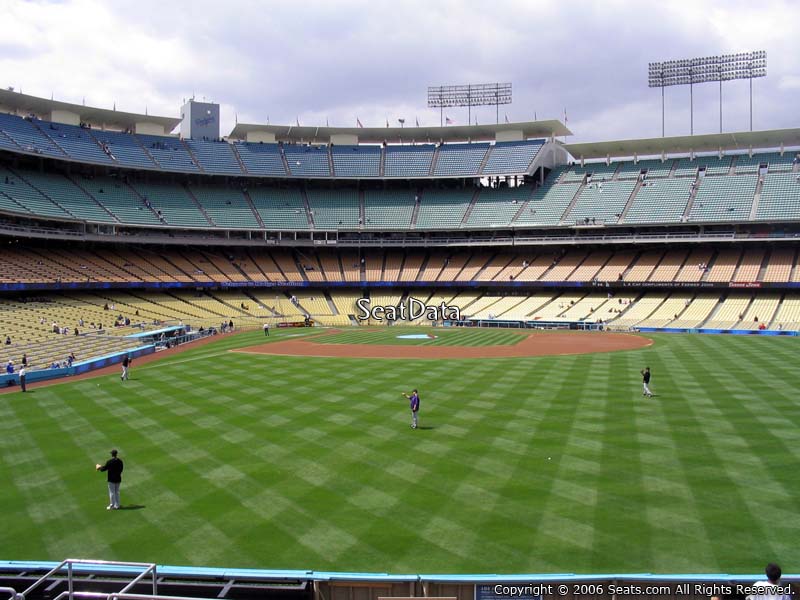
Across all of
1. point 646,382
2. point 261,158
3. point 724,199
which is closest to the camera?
point 646,382

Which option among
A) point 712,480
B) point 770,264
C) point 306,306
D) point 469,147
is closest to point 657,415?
point 712,480

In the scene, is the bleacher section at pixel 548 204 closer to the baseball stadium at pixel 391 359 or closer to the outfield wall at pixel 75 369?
the baseball stadium at pixel 391 359

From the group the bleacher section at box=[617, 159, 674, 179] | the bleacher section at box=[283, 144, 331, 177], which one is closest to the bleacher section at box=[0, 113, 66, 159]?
the bleacher section at box=[283, 144, 331, 177]

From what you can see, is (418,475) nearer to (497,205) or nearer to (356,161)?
(497,205)

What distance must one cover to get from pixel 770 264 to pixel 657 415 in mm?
53799

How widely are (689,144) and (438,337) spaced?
46990 mm

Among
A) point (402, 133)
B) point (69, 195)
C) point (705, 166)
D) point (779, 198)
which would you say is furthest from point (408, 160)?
point (779, 198)

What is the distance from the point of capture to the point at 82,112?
258 feet

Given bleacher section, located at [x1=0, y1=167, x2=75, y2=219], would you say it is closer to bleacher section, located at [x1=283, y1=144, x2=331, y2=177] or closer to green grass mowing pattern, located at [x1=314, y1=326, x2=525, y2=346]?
bleacher section, located at [x1=283, y1=144, x2=331, y2=177]

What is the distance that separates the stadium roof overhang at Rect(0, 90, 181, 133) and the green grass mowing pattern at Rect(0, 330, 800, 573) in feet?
188

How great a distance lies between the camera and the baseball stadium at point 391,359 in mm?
12586

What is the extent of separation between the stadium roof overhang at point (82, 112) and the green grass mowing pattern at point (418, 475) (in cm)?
5735

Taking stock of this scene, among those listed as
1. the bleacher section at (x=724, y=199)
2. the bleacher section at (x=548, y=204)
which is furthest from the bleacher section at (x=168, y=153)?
the bleacher section at (x=724, y=199)

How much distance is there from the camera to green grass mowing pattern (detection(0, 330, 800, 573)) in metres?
12.6
